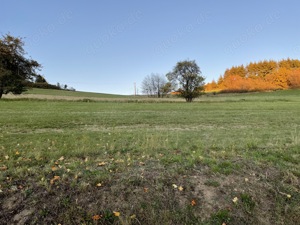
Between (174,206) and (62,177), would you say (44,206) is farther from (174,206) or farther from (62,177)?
(174,206)

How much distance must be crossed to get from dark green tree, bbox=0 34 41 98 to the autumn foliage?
72142 millimetres

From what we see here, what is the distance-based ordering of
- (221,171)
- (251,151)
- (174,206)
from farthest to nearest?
(251,151), (221,171), (174,206)

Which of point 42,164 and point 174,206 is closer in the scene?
point 174,206

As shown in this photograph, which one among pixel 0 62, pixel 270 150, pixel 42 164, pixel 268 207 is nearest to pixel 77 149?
pixel 42 164

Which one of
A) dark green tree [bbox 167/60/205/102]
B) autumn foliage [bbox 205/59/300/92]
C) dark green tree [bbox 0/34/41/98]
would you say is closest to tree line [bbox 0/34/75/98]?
dark green tree [bbox 0/34/41/98]

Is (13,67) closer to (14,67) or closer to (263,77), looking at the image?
(14,67)

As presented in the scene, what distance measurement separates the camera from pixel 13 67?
35469 mm

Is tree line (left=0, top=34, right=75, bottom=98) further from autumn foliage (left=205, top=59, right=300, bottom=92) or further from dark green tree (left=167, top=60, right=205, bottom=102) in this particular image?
autumn foliage (left=205, top=59, right=300, bottom=92)

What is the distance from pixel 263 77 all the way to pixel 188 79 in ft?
166

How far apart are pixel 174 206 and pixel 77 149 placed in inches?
148

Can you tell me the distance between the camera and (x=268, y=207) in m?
3.91

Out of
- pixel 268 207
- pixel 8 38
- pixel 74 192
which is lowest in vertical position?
pixel 268 207

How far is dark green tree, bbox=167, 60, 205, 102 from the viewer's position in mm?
51156

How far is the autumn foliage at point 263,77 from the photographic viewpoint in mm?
81106
